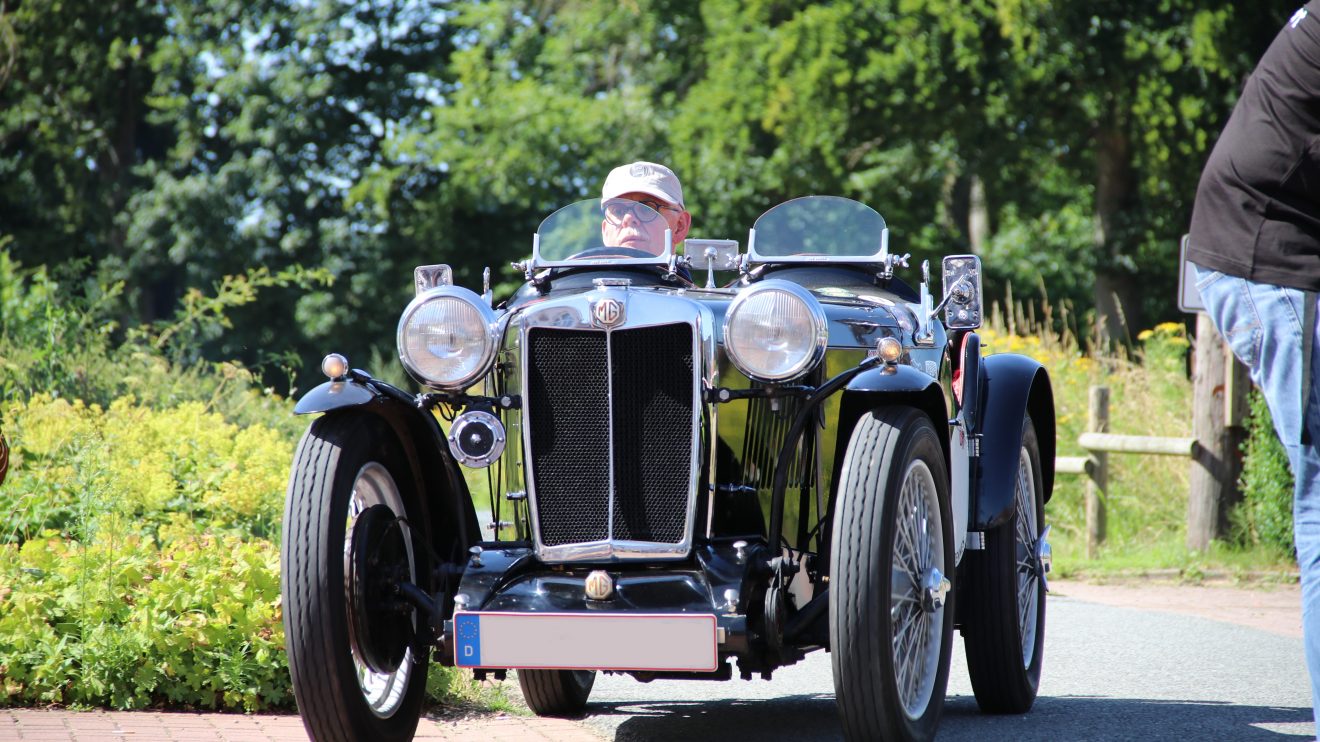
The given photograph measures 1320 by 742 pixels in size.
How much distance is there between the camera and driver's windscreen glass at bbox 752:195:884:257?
4.85 meters

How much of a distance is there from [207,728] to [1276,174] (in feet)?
11.0

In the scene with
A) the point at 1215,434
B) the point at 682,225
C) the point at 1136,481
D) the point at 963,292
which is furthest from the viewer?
the point at 1136,481

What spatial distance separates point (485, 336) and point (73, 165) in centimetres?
2850

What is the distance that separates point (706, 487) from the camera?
3.83 m

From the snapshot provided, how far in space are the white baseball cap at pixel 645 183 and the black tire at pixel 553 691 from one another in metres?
1.61

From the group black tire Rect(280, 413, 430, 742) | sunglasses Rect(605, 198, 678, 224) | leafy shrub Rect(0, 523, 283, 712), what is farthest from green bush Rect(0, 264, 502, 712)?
sunglasses Rect(605, 198, 678, 224)

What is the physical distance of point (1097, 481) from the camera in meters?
9.92

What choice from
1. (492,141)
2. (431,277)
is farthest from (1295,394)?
(492,141)

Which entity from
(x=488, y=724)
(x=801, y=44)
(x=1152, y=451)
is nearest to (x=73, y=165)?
(x=801, y=44)

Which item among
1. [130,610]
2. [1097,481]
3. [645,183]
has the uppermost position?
[645,183]

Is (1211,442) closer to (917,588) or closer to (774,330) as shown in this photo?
(917,588)

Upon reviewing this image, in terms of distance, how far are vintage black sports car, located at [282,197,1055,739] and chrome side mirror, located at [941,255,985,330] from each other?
0.63 meters

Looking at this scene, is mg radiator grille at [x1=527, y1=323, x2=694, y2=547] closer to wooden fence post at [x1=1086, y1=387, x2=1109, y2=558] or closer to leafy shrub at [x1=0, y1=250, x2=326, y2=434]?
leafy shrub at [x1=0, y1=250, x2=326, y2=434]

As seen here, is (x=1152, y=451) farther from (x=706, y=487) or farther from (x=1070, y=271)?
(x=1070, y=271)
